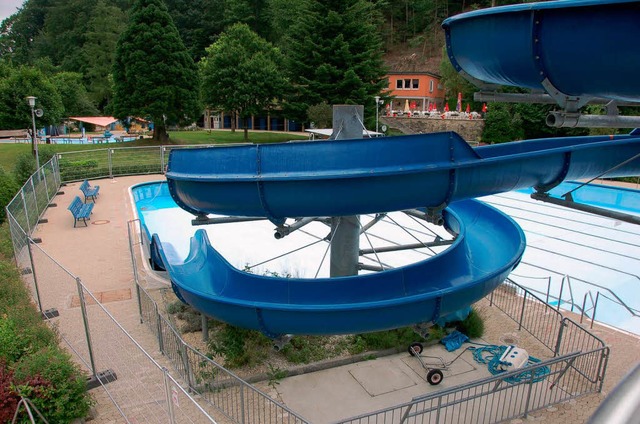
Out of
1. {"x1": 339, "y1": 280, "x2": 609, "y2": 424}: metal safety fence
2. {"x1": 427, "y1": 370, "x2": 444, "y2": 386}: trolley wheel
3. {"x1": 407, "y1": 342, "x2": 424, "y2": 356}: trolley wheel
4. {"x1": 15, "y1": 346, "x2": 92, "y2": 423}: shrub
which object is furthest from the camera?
{"x1": 407, "y1": 342, "x2": 424, "y2": 356}: trolley wheel

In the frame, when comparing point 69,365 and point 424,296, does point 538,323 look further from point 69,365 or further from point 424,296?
point 69,365

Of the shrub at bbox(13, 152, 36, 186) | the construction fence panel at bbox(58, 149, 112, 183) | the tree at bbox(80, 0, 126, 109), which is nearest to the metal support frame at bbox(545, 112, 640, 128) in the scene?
the shrub at bbox(13, 152, 36, 186)

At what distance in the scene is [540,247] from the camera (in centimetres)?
1859

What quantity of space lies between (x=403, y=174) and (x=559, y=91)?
215 centimetres

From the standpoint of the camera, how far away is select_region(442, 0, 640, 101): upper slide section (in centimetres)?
509

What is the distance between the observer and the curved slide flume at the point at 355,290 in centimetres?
761

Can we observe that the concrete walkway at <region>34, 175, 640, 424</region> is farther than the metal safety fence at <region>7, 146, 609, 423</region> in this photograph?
Yes

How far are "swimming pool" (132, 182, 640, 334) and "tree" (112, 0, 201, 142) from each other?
1302cm

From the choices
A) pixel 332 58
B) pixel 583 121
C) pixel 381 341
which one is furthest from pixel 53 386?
pixel 332 58

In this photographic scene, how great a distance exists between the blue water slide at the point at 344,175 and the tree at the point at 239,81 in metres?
35.5

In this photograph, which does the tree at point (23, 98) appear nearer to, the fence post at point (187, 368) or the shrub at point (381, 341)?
the fence post at point (187, 368)

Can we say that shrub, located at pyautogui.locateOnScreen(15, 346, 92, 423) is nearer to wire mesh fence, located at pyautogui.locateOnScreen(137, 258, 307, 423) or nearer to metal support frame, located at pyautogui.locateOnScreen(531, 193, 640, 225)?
wire mesh fence, located at pyautogui.locateOnScreen(137, 258, 307, 423)

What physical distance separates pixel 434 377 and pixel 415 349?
1002 millimetres

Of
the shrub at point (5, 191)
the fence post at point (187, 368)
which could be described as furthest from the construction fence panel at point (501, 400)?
the shrub at point (5, 191)
